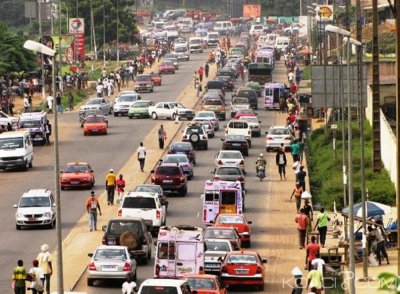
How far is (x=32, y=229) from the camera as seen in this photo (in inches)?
2185

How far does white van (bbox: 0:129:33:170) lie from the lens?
71.0 m

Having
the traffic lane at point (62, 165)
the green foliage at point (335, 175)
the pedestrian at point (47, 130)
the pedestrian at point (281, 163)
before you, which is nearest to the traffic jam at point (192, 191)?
the pedestrian at point (281, 163)

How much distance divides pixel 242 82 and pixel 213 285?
304 ft

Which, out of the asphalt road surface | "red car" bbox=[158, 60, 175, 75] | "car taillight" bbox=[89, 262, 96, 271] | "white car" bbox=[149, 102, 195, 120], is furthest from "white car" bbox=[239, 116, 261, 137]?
"red car" bbox=[158, 60, 175, 75]

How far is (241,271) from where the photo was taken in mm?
44094

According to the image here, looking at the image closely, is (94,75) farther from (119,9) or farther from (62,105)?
(62,105)

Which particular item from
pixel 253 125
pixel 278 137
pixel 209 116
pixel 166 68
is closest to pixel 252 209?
pixel 278 137

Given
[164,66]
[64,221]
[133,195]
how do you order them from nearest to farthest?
[133,195], [64,221], [164,66]

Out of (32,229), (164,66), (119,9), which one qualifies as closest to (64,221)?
(32,229)

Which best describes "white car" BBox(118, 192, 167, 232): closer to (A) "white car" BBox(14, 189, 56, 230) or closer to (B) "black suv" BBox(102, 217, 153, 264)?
(A) "white car" BBox(14, 189, 56, 230)

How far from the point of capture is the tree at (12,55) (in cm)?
10794

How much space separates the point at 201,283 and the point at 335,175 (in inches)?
1144

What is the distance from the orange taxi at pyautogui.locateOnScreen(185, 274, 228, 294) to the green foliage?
19622 mm

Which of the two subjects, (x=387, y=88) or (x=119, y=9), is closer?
(x=387, y=88)
